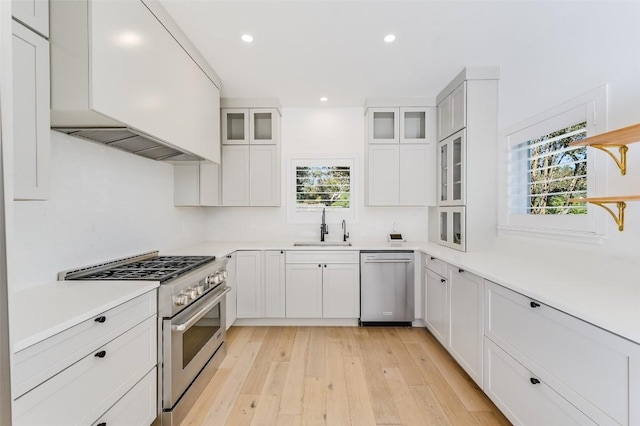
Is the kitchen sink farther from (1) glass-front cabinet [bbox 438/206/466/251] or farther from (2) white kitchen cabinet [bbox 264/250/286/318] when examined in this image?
(1) glass-front cabinet [bbox 438/206/466/251]

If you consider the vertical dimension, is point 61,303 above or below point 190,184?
below

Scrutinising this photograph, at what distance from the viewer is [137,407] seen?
1.52 meters

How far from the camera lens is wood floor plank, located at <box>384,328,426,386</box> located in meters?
2.29

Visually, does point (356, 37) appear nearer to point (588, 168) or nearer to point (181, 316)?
point (588, 168)

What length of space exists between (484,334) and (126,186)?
2914mm

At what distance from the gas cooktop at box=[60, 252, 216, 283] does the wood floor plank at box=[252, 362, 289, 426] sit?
107 cm

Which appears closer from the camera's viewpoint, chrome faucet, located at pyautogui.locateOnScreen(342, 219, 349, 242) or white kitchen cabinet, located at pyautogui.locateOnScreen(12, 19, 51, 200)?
white kitchen cabinet, located at pyautogui.locateOnScreen(12, 19, 51, 200)

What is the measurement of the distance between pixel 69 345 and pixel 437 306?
2.77m

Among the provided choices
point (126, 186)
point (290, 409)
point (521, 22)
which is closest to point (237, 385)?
point (290, 409)

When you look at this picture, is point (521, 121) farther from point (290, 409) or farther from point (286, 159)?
point (290, 409)

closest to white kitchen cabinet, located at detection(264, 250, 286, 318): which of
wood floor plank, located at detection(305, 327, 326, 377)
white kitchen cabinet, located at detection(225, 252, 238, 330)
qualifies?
white kitchen cabinet, located at detection(225, 252, 238, 330)

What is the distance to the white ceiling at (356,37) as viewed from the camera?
194 centimetres

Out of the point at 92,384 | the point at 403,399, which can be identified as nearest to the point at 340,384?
the point at 403,399

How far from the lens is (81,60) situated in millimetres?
1352
